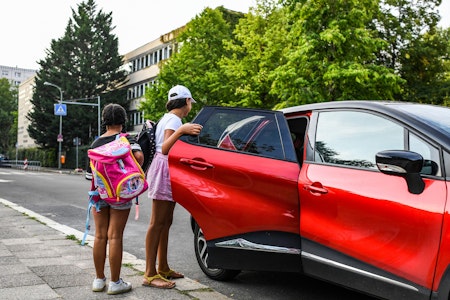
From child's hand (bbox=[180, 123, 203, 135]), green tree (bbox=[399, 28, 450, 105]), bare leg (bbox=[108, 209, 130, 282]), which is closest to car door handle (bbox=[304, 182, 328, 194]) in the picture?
child's hand (bbox=[180, 123, 203, 135])

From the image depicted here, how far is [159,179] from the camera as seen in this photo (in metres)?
4.54

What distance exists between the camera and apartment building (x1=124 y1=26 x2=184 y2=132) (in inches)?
2164

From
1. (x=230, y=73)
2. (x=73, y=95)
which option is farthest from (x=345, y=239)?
(x=73, y=95)

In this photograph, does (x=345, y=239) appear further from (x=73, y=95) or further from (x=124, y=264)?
(x=73, y=95)

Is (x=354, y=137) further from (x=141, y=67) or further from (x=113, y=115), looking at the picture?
(x=141, y=67)

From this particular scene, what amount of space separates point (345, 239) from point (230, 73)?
26.0 m

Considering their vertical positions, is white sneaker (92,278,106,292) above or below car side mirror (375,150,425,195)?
below

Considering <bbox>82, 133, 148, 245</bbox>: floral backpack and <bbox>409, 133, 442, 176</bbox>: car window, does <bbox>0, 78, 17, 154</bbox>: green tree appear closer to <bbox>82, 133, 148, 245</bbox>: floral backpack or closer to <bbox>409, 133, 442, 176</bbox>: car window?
<bbox>82, 133, 148, 245</bbox>: floral backpack

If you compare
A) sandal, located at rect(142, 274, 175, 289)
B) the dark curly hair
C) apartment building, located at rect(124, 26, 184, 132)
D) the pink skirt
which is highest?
apartment building, located at rect(124, 26, 184, 132)

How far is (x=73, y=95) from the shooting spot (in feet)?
190

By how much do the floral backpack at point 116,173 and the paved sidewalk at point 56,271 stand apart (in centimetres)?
82

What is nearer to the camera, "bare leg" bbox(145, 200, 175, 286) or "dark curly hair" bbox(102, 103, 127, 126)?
"dark curly hair" bbox(102, 103, 127, 126)

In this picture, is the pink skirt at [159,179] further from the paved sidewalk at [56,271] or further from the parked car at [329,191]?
the paved sidewalk at [56,271]

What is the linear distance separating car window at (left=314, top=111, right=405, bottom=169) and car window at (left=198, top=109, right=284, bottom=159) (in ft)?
1.18
